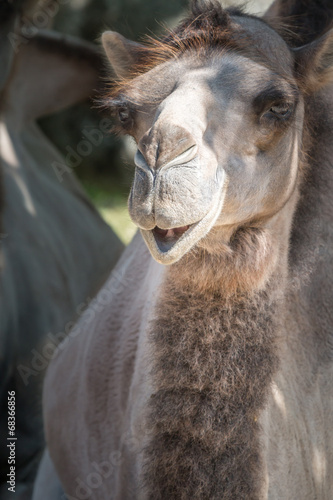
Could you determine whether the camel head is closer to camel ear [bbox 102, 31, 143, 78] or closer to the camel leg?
camel ear [bbox 102, 31, 143, 78]

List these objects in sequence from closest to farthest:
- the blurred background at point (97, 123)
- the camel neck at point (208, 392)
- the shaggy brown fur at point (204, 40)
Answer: the camel neck at point (208, 392)
the shaggy brown fur at point (204, 40)
the blurred background at point (97, 123)

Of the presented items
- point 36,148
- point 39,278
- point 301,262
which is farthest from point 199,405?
point 36,148

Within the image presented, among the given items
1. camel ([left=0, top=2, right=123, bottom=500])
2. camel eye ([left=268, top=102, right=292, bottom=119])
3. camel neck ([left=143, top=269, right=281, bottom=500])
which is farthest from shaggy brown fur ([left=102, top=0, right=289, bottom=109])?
camel ([left=0, top=2, right=123, bottom=500])

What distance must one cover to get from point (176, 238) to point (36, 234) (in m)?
2.71

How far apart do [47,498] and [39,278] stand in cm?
152

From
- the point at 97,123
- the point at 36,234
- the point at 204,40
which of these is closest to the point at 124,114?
the point at 204,40

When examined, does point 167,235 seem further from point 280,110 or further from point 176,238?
point 280,110

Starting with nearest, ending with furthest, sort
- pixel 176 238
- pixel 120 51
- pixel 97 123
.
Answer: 1. pixel 176 238
2. pixel 120 51
3. pixel 97 123

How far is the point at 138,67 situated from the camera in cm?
228

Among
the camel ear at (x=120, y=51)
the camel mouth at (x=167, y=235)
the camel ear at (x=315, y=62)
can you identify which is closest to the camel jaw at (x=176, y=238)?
the camel mouth at (x=167, y=235)

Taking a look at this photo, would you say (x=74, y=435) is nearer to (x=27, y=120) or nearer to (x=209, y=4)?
(x=209, y=4)

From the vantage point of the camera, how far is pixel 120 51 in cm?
237

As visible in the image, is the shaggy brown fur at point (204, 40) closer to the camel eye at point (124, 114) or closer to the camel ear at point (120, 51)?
the camel eye at point (124, 114)

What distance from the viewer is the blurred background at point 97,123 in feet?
24.8
